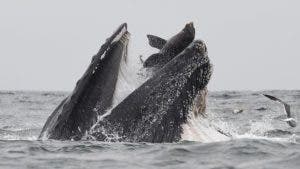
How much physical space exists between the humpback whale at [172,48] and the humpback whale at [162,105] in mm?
158

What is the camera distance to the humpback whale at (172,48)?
9.50 meters

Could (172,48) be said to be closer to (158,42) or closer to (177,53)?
(177,53)

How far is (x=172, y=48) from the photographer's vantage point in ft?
31.6

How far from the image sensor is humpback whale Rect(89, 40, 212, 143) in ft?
29.7

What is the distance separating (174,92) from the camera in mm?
9281

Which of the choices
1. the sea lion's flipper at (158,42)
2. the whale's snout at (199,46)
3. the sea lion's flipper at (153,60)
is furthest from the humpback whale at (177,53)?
the sea lion's flipper at (158,42)

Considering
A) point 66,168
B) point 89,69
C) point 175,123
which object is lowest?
point 66,168

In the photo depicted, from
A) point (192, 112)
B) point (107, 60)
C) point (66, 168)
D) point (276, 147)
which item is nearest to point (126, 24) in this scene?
point (107, 60)

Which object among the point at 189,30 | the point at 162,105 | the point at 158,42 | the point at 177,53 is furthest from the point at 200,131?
the point at 158,42

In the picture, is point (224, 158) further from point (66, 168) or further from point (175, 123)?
point (66, 168)

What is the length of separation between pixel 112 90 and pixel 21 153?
237 centimetres

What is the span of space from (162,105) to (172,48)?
0.88 metres

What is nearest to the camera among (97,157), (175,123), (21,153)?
(175,123)

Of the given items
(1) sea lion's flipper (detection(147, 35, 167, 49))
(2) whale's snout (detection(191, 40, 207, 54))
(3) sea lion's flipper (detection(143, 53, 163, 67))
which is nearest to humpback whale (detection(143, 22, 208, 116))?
(3) sea lion's flipper (detection(143, 53, 163, 67))
